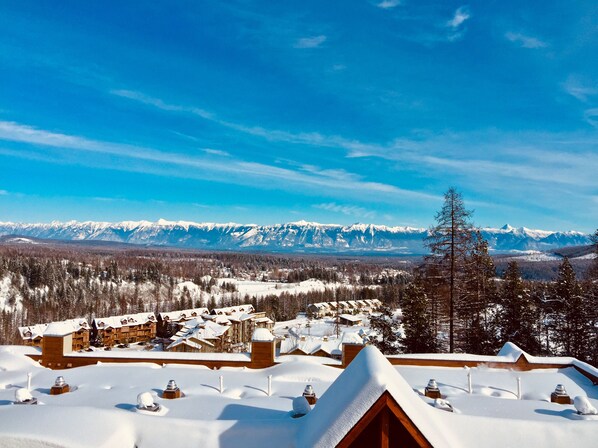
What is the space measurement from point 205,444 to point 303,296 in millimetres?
82887

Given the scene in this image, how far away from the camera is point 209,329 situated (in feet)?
128

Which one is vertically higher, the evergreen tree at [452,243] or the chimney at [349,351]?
the evergreen tree at [452,243]

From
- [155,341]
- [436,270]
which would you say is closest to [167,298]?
[155,341]

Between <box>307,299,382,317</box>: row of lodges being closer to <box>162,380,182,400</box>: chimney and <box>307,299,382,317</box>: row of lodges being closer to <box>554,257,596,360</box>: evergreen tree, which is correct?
<box>554,257,596,360</box>: evergreen tree

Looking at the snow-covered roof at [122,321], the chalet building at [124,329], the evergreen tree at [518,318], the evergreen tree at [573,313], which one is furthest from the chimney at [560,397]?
the snow-covered roof at [122,321]

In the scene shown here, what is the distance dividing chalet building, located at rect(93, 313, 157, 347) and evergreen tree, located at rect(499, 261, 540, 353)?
138 feet

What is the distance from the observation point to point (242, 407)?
6691mm

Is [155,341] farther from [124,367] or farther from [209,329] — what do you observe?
[124,367]

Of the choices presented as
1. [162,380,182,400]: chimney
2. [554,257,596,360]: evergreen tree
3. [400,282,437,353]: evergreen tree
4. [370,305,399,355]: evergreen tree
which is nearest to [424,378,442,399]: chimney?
[162,380,182,400]: chimney

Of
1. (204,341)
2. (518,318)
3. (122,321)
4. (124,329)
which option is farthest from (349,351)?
(122,321)

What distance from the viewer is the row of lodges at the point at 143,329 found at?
41.2m

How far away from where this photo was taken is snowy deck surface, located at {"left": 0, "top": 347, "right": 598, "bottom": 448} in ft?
15.2

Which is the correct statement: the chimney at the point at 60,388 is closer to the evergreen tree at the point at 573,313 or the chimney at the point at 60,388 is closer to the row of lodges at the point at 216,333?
the evergreen tree at the point at 573,313

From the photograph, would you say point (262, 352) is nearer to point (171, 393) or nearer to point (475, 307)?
point (171, 393)
